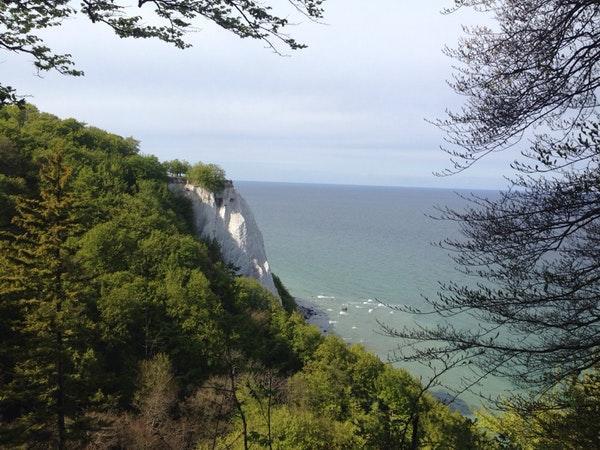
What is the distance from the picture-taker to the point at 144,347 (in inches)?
734

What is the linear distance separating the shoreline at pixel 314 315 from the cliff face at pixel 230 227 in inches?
209

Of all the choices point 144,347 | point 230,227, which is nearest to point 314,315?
point 230,227

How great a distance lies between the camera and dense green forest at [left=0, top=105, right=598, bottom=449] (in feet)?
33.9

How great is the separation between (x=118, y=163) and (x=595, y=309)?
32.3 meters

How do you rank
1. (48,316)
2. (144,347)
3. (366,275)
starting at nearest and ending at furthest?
(48,316) < (144,347) < (366,275)

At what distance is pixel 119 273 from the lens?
20.3 metres

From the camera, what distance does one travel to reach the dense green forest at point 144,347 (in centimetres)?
1034

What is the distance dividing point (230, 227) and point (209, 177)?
14.5 ft

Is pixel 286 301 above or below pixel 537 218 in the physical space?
below

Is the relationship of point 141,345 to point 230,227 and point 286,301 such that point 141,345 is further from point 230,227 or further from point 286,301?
point 286,301

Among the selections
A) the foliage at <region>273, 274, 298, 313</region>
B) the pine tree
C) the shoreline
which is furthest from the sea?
the pine tree

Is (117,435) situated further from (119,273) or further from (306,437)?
(119,273)

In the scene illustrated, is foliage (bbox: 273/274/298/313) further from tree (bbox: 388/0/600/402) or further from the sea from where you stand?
tree (bbox: 388/0/600/402)

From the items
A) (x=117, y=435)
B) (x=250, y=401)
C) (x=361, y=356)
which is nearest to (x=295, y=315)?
(x=361, y=356)
